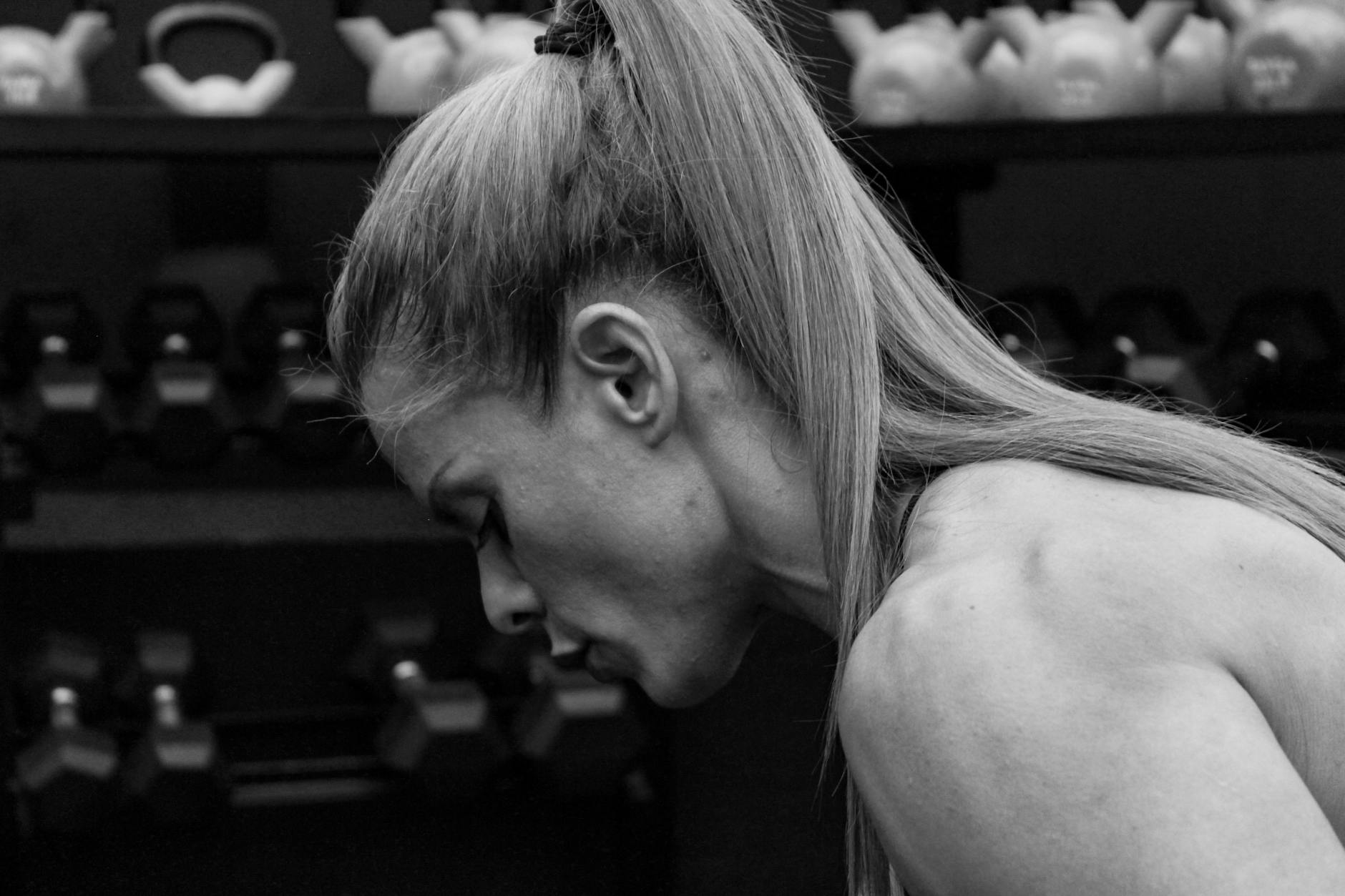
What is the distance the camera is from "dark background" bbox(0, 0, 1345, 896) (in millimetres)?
1824

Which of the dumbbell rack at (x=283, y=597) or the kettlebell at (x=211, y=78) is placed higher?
the kettlebell at (x=211, y=78)

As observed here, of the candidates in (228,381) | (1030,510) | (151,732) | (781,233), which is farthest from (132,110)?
(1030,510)

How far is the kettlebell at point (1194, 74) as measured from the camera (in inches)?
64.9

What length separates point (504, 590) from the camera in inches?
28.7

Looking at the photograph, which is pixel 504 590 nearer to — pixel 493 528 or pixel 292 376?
pixel 493 528

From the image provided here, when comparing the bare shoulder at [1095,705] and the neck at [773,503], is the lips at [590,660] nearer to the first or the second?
the neck at [773,503]

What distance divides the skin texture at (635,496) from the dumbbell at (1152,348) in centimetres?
105

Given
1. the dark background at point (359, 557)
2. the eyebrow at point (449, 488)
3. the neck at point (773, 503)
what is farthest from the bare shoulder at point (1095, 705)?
the dark background at point (359, 557)

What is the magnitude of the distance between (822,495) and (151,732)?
124cm

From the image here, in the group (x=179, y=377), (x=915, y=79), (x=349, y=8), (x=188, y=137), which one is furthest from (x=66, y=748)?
(x=915, y=79)

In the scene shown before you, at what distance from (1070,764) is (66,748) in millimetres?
1389

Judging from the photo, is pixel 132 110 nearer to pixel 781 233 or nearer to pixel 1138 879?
pixel 781 233

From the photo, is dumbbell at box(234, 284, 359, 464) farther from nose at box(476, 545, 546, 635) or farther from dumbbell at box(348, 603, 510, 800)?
nose at box(476, 545, 546, 635)

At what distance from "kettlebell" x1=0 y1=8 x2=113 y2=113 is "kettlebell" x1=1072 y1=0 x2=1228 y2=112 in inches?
44.9
